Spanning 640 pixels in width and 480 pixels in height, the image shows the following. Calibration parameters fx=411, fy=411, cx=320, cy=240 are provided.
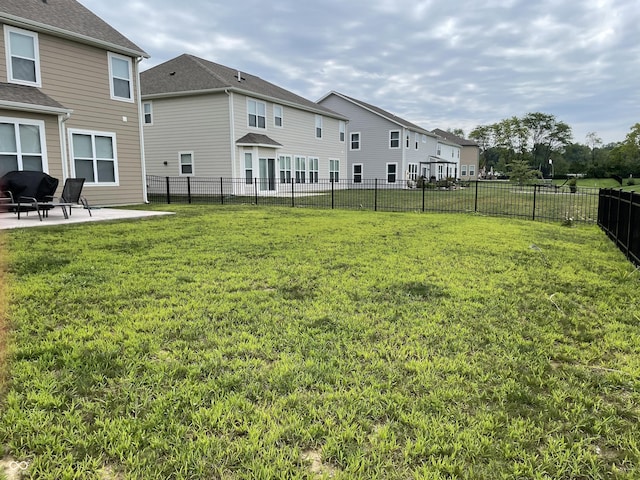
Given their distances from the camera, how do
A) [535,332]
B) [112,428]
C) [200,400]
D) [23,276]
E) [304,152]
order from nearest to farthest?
[112,428]
[200,400]
[535,332]
[23,276]
[304,152]

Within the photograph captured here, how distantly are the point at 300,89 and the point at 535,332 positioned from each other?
3659 cm

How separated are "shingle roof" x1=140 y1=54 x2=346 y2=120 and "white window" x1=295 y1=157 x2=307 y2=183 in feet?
11.0

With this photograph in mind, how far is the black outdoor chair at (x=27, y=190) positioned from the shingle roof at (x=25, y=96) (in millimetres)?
2309

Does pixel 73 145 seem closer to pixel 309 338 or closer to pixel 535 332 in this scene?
pixel 309 338

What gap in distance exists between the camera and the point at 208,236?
7.87 metres

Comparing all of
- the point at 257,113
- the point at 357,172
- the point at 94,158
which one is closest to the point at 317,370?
the point at 94,158

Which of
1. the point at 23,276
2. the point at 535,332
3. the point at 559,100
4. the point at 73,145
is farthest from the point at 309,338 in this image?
the point at 559,100

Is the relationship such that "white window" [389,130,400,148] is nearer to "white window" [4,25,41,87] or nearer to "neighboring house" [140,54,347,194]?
"neighboring house" [140,54,347,194]

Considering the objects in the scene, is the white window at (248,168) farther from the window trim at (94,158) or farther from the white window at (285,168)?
the window trim at (94,158)

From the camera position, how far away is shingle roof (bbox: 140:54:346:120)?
2012 centimetres

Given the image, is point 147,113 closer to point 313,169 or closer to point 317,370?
point 313,169

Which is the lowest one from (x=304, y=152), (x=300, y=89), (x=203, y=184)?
(x=203, y=184)

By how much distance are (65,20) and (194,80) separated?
7.80m

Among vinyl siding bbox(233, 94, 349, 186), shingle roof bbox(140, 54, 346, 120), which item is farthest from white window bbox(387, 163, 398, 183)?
shingle roof bbox(140, 54, 346, 120)
